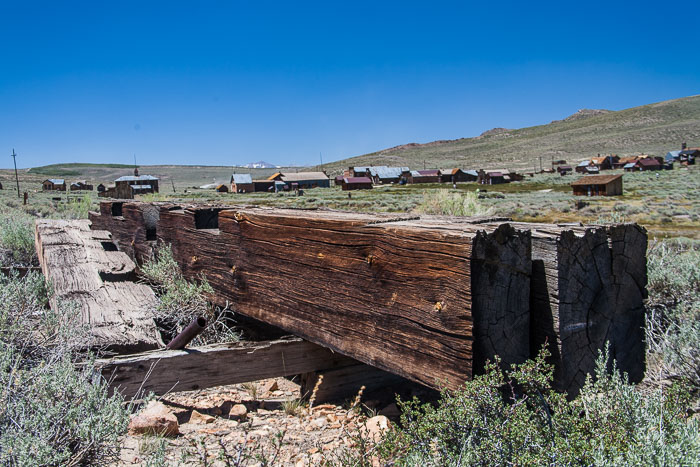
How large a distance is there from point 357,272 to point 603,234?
1131 millimetres

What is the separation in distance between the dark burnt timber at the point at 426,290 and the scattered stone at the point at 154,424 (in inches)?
30.3

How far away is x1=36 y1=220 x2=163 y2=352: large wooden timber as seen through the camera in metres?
2.88

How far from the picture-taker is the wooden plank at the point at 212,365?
106 inches

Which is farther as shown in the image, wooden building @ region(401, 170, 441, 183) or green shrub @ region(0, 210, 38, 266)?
wooden building @ region(401, 170, 441, 183)

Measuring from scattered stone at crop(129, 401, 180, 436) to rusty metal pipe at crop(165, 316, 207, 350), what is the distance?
1.20 ft

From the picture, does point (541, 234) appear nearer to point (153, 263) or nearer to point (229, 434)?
point (229, 434)

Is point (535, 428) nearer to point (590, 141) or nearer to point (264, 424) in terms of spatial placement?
point (264, 424)

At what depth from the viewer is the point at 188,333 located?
9.13 feet

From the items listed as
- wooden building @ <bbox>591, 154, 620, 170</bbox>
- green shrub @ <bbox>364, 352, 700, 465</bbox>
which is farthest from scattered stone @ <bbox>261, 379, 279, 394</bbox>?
wooden building @ <bbox>591, 154, 620, 170</bbox>

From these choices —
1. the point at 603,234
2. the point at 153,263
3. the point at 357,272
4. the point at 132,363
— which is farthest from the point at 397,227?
the point at 153,263

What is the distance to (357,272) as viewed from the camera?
2443mm

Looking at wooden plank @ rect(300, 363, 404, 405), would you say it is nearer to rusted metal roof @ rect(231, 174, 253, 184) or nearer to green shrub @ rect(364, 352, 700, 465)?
green shrub @ rect(364, 352, 700, 465)

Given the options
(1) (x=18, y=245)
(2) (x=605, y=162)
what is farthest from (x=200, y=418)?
(2) (x=605, y=162)

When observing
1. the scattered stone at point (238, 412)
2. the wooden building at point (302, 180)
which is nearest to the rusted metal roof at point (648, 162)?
the wooden building at point (302, 180)
